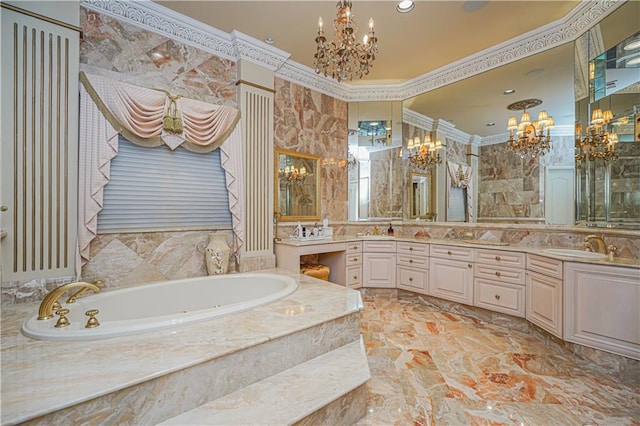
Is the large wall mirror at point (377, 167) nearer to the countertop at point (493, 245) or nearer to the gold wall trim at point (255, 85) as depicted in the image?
the countertop at point (493, 245)

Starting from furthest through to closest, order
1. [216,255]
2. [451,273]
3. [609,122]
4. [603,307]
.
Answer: [451,273]
[216,255]
[609,122]
[603,307]

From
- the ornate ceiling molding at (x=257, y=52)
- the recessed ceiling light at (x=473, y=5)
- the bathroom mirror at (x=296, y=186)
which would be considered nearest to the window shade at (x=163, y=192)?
the bathroom mirror at (x=296, y=186)

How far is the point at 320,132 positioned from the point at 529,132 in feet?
8.41

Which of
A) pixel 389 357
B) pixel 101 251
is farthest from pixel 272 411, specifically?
pixel 101 251

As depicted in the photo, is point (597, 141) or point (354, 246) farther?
point (354, 246)

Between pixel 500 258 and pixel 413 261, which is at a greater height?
pixel 500 258

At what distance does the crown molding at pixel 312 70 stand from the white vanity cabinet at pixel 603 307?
228 centimetres

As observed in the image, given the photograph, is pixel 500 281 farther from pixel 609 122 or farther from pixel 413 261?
pixel 609 122

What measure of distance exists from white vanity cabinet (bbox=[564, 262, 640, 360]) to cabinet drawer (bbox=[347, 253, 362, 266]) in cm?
214

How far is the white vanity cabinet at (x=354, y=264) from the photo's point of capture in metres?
3.74

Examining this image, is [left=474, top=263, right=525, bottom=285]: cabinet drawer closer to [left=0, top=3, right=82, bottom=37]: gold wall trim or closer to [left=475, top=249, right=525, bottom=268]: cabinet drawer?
[left=475, top=249, right=525, bottom=268]: cabinet drawer

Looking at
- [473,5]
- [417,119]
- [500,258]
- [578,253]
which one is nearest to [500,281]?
[500,258]

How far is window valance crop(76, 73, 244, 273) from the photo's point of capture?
7.41ft

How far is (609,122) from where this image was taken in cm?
253
